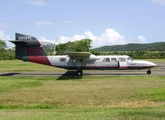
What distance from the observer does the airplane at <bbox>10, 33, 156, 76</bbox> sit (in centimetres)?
2872

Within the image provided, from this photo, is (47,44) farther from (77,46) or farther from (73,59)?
(77,46)

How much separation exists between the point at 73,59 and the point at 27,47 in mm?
5668

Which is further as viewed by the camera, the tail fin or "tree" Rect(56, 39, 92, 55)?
"tree" Rect(56, 39, 92, 55)

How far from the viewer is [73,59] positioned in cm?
2912

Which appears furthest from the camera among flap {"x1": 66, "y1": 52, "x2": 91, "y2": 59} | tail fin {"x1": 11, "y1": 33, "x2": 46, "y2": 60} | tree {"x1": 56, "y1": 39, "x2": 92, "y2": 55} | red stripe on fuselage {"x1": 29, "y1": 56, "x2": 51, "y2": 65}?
tree {"x1": 56, "y1": 39, "x2": 92, "y2": 55}

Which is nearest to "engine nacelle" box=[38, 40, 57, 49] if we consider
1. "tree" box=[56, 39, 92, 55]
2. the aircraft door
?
the aircraft door

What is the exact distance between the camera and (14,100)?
15.0 meters

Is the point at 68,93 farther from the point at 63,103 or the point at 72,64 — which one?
the point at 72,64

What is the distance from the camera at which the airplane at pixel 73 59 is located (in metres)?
28.7

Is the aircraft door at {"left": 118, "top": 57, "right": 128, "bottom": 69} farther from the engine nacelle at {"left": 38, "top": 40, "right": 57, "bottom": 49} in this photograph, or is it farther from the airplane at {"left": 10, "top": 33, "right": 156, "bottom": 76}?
the engine nacelle at {"left": 38, "top": 40, "right": 57, "bottom": 49}

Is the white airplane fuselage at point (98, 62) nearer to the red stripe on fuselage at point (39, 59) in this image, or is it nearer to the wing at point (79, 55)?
the red stripe on fuselage at point (39, 59)

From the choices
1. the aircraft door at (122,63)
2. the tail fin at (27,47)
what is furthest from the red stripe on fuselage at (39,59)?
the aircraft door at (122,63)

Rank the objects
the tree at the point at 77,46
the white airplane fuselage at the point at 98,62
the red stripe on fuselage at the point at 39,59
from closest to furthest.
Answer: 1. the white airplane fuselage at the point at 98,62
2. the red stripe on fuselage at the point at 39,59
3. the tree at the point at 77,46

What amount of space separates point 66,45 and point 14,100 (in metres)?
99.3
